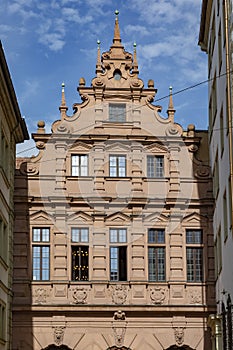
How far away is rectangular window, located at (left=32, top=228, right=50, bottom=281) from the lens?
101ft

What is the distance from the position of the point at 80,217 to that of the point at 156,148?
13.4 feet

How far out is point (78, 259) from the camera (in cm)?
3112

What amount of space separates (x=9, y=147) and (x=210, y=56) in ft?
26.5

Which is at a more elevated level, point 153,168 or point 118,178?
point 153,168

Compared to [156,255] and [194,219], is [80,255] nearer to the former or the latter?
[156,255]

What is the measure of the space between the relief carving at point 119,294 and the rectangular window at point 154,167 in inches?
183

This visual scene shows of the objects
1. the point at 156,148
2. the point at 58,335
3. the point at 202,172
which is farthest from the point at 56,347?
the point at 202,172

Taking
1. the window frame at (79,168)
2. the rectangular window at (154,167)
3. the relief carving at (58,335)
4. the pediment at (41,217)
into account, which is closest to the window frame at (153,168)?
the rectangular window at (154,167)

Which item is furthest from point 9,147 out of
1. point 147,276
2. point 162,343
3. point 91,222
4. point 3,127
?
point 162,343

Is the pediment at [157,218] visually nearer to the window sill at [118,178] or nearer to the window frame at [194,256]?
the window frame at [194,256]

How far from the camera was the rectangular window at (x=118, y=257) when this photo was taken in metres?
31.1

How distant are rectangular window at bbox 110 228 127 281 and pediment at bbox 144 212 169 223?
1.01m

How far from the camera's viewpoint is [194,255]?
31.4 m

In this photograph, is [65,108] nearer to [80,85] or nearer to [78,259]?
[80,85]
